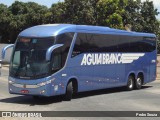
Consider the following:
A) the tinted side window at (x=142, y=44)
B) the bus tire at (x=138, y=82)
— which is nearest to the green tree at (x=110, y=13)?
the tinted side window at (x=142, y=44)

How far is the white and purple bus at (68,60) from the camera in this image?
57.2 feet

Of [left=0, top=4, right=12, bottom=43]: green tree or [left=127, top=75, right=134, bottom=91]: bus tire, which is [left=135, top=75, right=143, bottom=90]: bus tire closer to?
[left=127, top=75, right=134, bottom=91]: bus tire

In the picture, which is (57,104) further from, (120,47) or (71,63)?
(120,47)

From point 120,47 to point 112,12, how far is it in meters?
23.6

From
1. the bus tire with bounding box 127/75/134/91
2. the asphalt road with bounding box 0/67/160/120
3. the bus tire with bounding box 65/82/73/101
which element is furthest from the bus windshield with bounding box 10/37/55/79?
the bus tire with bounding box 127/75/134/91

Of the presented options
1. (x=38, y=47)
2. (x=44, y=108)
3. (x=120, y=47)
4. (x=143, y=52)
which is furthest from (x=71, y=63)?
(x=143, y=52)

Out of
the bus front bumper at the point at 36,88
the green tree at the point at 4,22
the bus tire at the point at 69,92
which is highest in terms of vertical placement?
the green tree at the point at 4,22

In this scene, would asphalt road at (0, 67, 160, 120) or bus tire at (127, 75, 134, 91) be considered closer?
asphalt road at (0, 67, 160, 120)

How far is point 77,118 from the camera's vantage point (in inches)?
538

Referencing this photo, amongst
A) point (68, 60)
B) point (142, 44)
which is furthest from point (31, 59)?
point (142, 44)

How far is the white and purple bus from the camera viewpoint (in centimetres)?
1744

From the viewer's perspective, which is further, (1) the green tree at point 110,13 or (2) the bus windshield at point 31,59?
(1) the green tree at point 110,13

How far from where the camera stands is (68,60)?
61.0 ft

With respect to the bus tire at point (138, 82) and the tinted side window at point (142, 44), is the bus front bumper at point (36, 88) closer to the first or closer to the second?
the tinted side window at point (142, 44)
